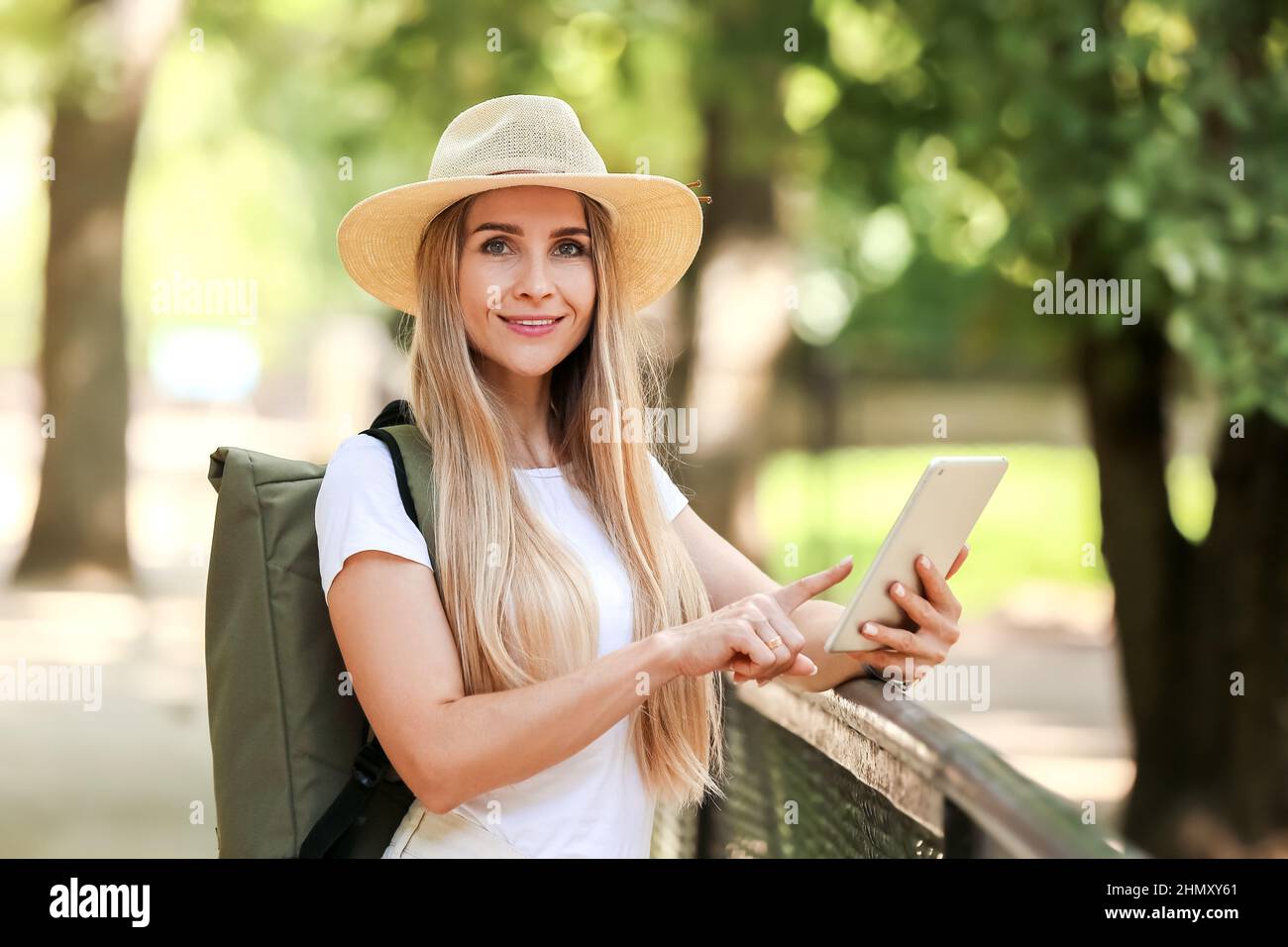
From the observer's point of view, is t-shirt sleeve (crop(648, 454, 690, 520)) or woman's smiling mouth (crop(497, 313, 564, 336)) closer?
woman's smiling mouth (crop(497, 313, 564, 336))

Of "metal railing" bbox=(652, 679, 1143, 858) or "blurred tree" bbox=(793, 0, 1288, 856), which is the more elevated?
"blurred tree" bbox=(793, 0, 1288, 856)

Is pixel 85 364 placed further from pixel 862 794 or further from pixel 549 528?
pixel 862 794

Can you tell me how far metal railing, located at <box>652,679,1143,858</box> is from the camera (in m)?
1.85

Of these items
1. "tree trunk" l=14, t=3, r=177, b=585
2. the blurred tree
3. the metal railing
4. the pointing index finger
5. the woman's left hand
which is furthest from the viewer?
"tree trunk" l=14, t=3, r=177, b=585

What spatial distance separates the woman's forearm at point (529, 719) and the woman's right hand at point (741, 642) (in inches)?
1.2

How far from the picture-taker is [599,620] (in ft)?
8.27

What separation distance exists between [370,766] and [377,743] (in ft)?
0.12

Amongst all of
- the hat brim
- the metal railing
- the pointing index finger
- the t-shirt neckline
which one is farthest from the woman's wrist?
the hat brim

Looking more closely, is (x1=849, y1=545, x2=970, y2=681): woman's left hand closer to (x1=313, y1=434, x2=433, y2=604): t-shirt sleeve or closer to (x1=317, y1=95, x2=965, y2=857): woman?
(x1=317, y1=95, x2=965, y2=857): woman

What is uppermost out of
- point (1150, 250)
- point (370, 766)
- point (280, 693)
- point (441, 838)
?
point (1150, 250)

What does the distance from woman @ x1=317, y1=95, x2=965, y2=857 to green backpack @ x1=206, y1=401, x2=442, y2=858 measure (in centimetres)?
7

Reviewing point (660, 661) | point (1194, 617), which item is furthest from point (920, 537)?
point (1194, 617)

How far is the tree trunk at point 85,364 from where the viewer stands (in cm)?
1208

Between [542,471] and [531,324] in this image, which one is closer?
[531,324]
